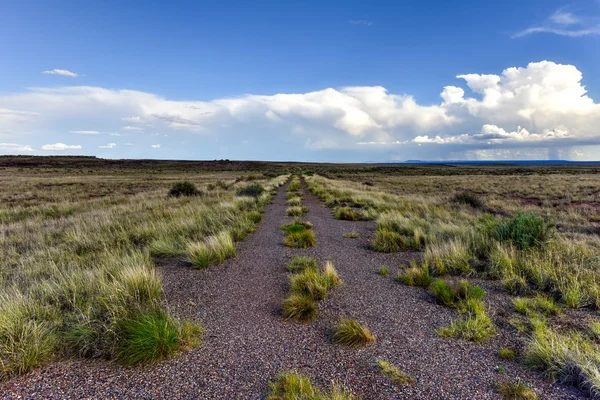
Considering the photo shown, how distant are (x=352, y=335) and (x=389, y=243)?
16.9ft

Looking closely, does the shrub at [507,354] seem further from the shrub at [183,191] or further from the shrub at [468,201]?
the shrub at [183,191]

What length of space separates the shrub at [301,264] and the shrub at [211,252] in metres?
1.70

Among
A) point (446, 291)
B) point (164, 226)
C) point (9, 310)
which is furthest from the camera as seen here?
point (164, 226)

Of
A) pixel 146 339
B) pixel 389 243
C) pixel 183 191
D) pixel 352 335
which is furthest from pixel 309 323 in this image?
pixel 183 191

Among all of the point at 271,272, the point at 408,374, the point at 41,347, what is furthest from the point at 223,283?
the point at 408,374

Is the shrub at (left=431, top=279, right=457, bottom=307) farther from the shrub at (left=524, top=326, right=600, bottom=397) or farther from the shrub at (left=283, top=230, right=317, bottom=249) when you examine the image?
the shrub at (left=283, top=230, right=317, bottom=249)

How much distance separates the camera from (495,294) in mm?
5113

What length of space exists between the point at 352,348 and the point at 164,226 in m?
8.43

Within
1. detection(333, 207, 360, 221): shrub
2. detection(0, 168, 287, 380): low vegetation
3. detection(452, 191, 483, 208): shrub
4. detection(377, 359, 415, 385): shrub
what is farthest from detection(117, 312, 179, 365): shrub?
detection(452, 191, 483, 208): shrub

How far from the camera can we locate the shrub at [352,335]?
3666 millimetres

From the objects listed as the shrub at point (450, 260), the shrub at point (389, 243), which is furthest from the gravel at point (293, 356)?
the shrub at point (389, 243)

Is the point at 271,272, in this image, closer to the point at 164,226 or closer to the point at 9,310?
the point at 9,310

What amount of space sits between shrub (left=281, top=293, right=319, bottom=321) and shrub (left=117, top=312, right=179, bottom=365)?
153 centimetres

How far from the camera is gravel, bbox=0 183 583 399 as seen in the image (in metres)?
2.85
